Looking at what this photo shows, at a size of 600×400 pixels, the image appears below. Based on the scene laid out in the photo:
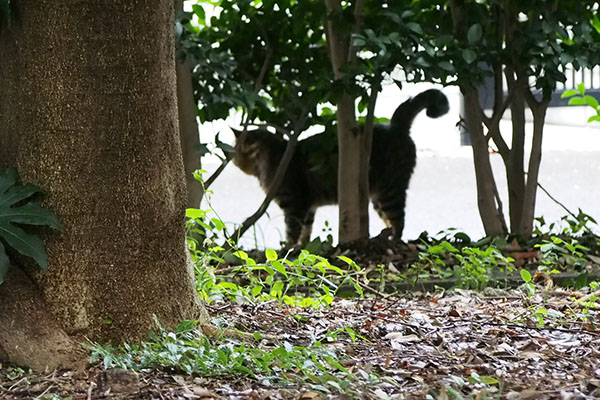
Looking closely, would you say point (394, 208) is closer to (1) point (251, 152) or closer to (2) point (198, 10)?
(1) point (251, 152)

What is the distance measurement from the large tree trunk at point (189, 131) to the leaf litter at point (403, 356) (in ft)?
5.15

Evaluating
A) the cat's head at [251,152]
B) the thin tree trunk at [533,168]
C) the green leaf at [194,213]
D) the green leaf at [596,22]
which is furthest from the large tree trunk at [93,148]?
the cat's head at [251,152]

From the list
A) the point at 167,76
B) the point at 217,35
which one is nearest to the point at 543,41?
the point at 217,35

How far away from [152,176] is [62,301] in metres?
0.46

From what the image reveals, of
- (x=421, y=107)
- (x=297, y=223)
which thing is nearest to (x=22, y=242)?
(x=421, y=107)

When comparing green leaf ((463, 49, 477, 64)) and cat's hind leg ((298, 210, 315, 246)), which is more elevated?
green leaf ((463, 49, 477, 64))

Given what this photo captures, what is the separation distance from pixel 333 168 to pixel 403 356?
4105 millimetres

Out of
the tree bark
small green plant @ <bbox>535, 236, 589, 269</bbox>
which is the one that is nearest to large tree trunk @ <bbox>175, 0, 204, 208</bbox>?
the tree bark

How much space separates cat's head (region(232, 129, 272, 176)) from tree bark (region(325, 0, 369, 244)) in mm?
2127

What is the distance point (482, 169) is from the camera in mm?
5680

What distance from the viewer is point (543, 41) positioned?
491 cm

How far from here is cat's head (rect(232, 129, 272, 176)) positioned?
7871 millimetres

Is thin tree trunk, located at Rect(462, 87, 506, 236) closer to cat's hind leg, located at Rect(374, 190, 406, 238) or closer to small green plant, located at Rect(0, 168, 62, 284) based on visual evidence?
cat's hind leg, located at Rect(374, 190, 406, 238)

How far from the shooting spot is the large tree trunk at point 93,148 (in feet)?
8.78
